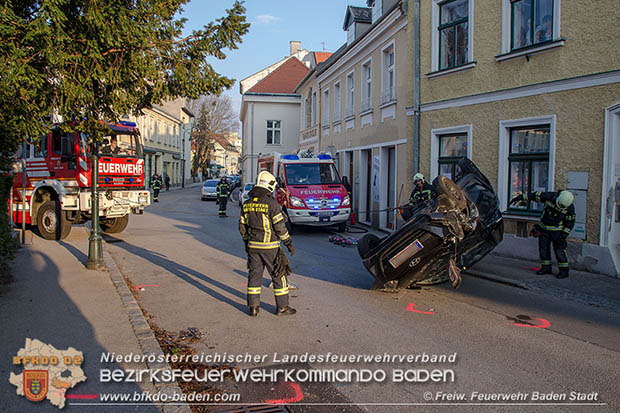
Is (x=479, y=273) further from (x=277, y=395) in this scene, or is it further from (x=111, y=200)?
(x=111, y=200)

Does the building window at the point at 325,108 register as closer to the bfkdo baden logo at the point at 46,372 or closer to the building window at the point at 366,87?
the building window at the point at 366,87

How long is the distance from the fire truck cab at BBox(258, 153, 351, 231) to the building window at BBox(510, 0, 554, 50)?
21.7 feet

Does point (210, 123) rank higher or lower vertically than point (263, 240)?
higher

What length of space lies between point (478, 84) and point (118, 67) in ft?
26.7

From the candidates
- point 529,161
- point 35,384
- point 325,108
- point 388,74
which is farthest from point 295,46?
point 35,384

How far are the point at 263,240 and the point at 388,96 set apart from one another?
37.9 feet

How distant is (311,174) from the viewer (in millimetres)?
16078

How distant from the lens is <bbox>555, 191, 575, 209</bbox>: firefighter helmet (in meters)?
8.21

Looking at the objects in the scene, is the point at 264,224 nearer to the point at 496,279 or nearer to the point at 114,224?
the point at 496,279

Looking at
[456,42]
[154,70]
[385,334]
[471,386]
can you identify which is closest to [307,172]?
[456,42]

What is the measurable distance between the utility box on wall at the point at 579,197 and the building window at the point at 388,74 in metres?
7.93

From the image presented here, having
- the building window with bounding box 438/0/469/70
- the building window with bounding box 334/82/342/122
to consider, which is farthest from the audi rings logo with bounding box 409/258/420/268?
the building window with bounding box 334/82/342/122

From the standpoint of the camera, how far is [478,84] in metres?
11.4

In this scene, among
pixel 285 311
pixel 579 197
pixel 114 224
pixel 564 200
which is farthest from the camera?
pixel 114 224
